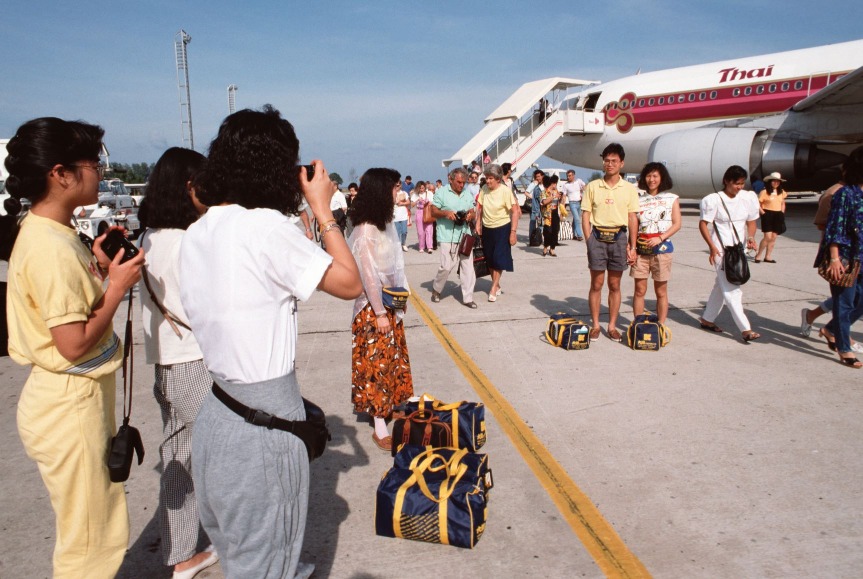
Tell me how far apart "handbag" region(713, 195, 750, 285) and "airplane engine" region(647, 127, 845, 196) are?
10.4 meters

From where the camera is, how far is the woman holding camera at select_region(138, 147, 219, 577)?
7.99ft

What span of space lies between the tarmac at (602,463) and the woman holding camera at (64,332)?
89 cm

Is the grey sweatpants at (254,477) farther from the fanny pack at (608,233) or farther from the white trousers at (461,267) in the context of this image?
the white trousers at (461,267)

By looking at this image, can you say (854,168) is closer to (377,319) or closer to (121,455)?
(377,319)

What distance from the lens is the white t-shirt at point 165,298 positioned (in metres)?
2.43

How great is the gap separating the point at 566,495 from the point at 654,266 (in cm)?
Result: 368

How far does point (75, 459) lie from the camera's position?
1.99 metres

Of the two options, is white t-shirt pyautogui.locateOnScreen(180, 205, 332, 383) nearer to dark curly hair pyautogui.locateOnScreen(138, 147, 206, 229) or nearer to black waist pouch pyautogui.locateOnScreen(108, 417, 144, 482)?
black waist pouch pyautogui.locateOnScreen(108, 417, 144, 482)

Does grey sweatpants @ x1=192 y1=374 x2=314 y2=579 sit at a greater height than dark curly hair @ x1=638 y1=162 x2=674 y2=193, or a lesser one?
lesser

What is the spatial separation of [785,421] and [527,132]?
22.1 metres

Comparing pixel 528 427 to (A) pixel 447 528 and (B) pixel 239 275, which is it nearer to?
(A) pixel 447 528

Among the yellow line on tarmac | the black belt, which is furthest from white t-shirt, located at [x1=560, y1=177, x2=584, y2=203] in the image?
the black belt

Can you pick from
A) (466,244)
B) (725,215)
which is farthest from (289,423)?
(466,244)

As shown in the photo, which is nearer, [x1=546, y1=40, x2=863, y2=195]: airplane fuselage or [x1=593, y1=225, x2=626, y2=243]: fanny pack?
[x1=593, y1=225, x2=626, y2=243]: fanny pack
